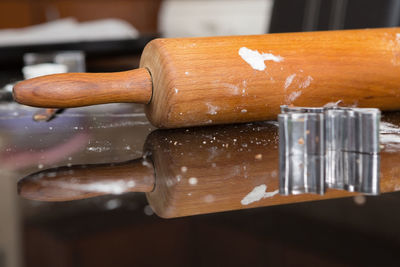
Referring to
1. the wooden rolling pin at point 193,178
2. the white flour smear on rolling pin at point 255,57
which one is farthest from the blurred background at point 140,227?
the white flour smear on rolling pin at point 255,57

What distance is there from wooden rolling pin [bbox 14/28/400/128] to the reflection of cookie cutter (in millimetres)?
179

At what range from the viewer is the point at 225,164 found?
17.8 inches

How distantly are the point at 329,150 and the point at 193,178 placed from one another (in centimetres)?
13

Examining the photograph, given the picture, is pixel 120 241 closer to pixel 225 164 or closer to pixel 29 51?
pixel 225 164

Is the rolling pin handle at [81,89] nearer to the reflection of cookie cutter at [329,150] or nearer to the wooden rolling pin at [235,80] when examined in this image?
the wooden rolling pin at [235,80]

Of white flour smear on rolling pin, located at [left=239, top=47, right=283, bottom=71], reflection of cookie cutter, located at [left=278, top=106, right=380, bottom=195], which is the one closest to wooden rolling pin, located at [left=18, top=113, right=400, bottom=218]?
reflection of cookie cutter, located at [left=278, top=106, right=380, bottom=195]

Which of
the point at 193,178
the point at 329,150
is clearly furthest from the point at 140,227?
the point at 329,150

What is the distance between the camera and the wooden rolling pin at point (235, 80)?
60cm

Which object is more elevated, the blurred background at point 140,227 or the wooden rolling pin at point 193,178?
the blurred background at point 140,227

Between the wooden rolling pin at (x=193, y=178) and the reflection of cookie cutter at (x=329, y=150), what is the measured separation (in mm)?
11

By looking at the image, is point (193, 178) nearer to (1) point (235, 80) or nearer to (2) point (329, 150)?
(2) point (329, 150)

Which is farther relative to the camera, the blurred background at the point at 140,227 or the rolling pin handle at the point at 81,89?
the rolling pin handle at the point at 81,89

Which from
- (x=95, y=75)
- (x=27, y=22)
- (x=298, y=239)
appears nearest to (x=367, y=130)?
(x=298, y=239)

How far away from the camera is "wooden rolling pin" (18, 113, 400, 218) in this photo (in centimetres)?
35
